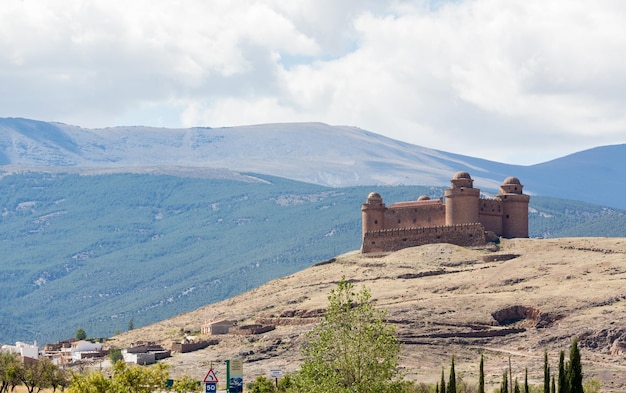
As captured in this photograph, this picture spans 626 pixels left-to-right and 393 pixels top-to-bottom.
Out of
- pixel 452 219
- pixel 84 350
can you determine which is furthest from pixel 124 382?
pixel 452 219

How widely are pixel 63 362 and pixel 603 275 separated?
1735 inches

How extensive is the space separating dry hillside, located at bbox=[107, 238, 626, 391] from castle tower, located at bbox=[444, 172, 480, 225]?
382 cm

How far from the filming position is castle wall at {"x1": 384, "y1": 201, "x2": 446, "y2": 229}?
127250mm

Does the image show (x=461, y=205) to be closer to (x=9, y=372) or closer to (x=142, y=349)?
(x=142, y=349)

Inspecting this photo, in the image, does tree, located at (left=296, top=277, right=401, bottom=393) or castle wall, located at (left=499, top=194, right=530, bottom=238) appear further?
castle wall, located at (left=499, top=194, right=530, bottom=238)

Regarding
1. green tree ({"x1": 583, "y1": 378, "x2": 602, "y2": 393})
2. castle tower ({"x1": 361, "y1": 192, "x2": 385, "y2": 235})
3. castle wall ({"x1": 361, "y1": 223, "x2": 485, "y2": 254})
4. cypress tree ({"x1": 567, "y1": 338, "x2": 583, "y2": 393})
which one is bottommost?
green tree ({"x1": 583, "y1": 378, "x2": 602, "y2": 393})

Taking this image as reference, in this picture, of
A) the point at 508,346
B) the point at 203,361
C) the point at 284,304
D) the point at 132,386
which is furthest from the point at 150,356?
the point at 132,386

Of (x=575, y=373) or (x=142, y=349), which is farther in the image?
(x=142, y=349)

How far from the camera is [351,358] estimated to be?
5734 cm

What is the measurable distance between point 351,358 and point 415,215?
70.9m

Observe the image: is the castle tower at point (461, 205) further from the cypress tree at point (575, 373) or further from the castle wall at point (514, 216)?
the cypress tree at point (575, 373)

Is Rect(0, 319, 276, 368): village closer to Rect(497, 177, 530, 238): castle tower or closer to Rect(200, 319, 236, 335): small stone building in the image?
Rect(200, 319, 236, 335): small stone building

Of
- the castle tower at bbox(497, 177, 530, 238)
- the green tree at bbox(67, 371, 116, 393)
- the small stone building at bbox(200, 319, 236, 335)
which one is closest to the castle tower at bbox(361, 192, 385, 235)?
the castle tower at bbox(497, 177, 530, 238)

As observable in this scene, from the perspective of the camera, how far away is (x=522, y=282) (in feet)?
364
